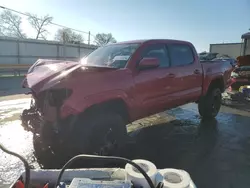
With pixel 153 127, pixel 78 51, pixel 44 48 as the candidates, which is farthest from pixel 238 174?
pixel 78 51

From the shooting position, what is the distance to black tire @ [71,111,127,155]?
3229mm

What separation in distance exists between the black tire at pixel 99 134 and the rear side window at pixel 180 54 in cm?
198

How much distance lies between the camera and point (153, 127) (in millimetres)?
5926

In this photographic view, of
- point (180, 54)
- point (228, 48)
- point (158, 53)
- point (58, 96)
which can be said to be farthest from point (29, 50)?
point (228, 48)

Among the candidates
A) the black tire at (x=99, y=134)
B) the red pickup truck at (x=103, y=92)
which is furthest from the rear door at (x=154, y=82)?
the black tire at (x=99, y=134)

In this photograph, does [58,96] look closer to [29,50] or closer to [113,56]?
[113,56]

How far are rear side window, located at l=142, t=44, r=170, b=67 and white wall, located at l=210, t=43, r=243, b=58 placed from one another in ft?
126

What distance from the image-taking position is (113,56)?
442 centimetres

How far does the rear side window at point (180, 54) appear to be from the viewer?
502cm

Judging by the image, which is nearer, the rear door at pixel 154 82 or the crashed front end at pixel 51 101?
the crashed front end at pixel 51 101

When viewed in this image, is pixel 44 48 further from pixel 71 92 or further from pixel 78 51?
pixel 71 92

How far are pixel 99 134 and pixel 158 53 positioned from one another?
2.08 metres

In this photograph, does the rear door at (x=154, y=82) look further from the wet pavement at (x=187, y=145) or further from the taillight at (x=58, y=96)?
the taillight at (x=58, y=96)

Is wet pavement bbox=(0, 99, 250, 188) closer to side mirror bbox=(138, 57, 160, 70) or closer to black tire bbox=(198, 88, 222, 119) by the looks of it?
black tire bbox=(198, 88, 222, 119)
